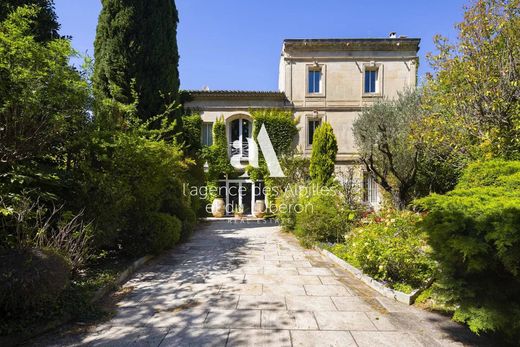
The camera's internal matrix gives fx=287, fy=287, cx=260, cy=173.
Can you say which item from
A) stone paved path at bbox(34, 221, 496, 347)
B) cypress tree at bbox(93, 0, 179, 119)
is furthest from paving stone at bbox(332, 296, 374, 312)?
cypress tree at bbox(93, 0, 179, 119)

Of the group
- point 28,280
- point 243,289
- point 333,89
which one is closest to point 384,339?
point 243,289

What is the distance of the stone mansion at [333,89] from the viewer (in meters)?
15.2

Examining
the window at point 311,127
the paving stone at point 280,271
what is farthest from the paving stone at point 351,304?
the window at point 311,127

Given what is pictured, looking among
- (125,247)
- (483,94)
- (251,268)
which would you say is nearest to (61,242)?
(125,247)

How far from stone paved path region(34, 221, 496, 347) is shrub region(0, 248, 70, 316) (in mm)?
458

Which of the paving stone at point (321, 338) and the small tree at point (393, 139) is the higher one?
the small tree at point (393, 139)

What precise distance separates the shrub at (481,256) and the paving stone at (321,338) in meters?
1.11

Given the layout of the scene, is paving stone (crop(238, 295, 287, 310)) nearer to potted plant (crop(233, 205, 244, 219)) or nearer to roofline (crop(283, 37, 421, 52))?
potted plant (crop(233, 205, 244, 219))

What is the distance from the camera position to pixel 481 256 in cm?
264

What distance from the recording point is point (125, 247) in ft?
19.8

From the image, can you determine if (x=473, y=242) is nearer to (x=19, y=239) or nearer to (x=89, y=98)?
(x=19, y=239)

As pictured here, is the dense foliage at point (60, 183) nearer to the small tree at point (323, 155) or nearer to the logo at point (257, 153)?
the small tree at point (323, 155)

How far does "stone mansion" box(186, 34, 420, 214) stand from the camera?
49.8ft

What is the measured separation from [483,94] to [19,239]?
808 centimetres
